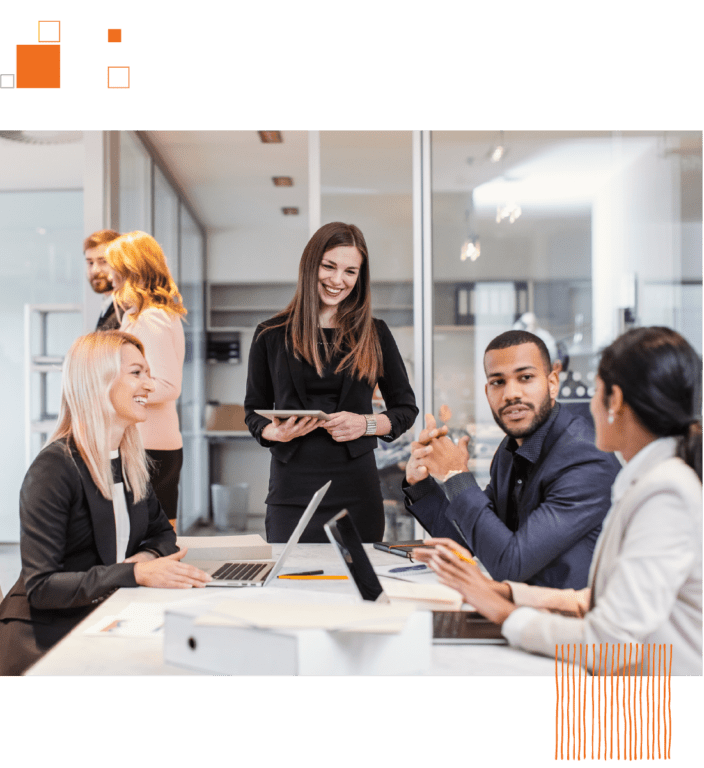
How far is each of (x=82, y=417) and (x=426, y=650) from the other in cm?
98

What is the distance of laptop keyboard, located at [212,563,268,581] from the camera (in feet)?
5.51

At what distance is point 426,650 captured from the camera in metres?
1.22

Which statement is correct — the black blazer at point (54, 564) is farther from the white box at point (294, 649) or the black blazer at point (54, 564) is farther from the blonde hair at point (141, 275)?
the blonde hair at point (141, 275)

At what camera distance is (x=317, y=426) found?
2232mm

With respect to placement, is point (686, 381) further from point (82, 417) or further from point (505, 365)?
point (82, 417)

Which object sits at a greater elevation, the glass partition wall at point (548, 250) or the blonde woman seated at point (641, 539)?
the glass partition wall at point (548, 250)

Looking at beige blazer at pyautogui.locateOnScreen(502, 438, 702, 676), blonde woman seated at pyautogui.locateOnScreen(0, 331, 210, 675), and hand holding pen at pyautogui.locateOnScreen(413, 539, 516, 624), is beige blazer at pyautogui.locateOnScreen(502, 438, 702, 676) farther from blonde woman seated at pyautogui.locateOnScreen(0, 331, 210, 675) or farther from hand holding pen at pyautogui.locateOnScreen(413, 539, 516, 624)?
blonde woman seated at pyautogui.locateOnScreen(0, 331, 210, 675)

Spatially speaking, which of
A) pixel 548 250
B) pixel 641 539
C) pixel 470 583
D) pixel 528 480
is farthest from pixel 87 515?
pixel 548 250

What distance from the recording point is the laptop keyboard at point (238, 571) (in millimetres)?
1679

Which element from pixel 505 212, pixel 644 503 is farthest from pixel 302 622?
pixel 505 212

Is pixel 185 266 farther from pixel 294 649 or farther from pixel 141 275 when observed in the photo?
pixel 294 649

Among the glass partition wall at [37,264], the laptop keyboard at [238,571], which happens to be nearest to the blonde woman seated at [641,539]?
the laptop keyboard at [238,571]

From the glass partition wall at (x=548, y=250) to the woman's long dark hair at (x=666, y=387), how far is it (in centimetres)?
200
